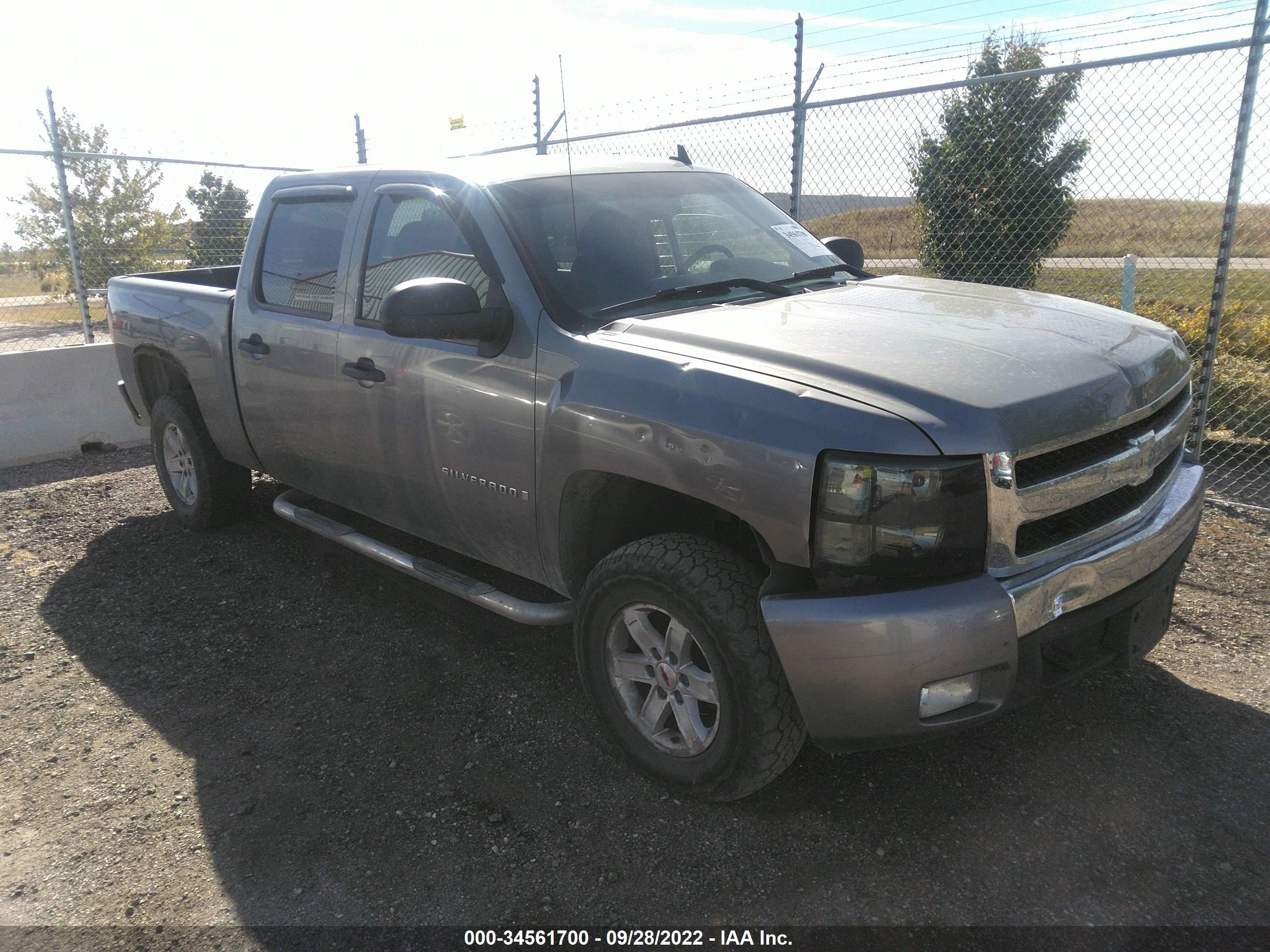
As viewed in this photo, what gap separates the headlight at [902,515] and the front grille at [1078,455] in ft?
0.53

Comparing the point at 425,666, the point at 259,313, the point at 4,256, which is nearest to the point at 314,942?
the point at 425,666

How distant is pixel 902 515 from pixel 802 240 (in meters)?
2.05

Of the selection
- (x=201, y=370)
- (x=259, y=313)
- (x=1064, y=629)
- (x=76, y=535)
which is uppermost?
(x=259, y=313)

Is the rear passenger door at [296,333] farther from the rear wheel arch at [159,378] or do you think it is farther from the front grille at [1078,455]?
the front grille at [1078,455]

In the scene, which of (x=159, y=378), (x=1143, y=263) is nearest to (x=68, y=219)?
(x=159, y=378)

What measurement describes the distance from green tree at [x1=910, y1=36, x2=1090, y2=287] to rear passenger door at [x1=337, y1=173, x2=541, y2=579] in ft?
17.9

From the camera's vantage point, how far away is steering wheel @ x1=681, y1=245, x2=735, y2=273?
352 centimetres

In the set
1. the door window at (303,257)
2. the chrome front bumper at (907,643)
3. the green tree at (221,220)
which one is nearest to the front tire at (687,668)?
the chrome front bumper at (907,643)

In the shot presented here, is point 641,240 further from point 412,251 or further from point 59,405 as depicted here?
point 59,405

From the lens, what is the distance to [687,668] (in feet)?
9.13

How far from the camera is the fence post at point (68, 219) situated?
26.1ft

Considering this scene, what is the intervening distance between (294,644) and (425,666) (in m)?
0.68

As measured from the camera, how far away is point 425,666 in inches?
152

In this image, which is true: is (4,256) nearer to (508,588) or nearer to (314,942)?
(508,588)
